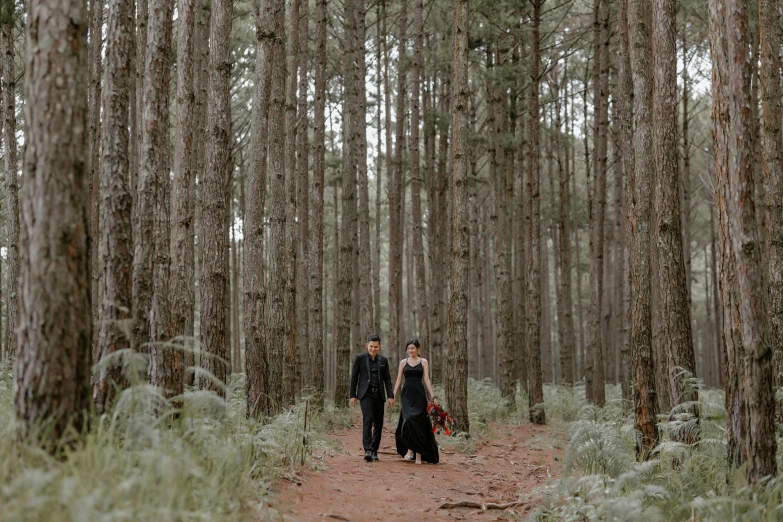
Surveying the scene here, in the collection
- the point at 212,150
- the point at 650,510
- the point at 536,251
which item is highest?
the point at 212,150

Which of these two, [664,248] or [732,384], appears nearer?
[732,384]

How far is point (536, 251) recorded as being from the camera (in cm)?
1422

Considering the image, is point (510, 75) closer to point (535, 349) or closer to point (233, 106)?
point (535, 349)

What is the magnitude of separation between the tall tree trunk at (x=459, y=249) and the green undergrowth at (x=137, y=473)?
569 cm

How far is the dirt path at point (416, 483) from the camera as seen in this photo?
6246 mm

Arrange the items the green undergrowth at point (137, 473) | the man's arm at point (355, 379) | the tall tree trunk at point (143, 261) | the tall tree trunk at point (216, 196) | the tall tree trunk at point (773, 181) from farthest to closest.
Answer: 1. the man's arm at point (355, 379)
2. the tall tree trunk at point (773, 181)
3. the tall tree trunk at point (216, 196)
4. the tall tree trunk at point (143, 261)
5. the green undergrowth at point (137, 473)

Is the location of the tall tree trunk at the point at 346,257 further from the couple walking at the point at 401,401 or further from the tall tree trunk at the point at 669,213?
the tall tree trunk at the point at 669,213

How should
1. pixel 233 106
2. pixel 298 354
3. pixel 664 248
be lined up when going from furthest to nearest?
pixel 233 106, pixel 298 354, pixel 664 248

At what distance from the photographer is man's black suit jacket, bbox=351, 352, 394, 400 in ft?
32.6

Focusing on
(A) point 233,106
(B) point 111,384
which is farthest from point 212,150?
(A) point 233,106

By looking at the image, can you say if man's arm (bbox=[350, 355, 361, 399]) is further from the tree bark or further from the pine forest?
the tree bark

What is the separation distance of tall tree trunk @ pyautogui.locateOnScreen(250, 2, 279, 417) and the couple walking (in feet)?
4.47

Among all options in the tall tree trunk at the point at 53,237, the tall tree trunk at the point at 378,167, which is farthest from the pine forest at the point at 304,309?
the tall tree trunk at the point at 378,167

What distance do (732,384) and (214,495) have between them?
4.42 m
